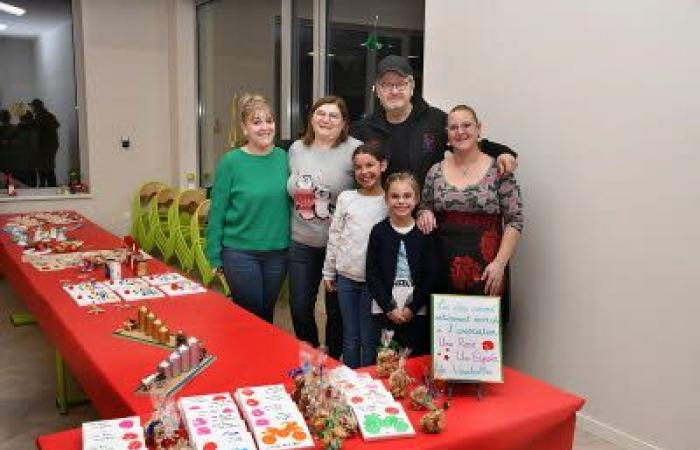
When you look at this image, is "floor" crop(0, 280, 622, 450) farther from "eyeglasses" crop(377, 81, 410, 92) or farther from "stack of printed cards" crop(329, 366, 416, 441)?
"eyeglasses" crop(377, 81, 410, 92)

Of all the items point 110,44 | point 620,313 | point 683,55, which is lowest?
point 620,313

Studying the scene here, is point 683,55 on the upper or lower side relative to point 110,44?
lower

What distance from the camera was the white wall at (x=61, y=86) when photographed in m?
6.70

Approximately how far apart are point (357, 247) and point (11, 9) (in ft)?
18.5

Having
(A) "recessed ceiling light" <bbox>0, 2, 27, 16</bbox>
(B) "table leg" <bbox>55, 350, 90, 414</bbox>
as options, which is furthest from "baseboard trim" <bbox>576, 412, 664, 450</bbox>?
(A) "recessed ceiling light" <bbox>0, 2, 27, 16</bbox>

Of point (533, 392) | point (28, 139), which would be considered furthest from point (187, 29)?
point (533, 392)

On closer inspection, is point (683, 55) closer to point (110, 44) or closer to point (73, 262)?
point (73, 262)

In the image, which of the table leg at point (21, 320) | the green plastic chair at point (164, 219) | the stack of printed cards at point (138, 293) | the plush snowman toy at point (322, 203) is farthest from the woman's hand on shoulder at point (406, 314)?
the green plastic chair at point (164, 219)

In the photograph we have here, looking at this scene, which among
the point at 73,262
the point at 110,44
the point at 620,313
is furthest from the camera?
the point at 110,44

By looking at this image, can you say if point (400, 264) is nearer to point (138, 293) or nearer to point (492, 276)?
point (492, 276)

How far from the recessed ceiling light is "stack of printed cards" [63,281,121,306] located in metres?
4.69

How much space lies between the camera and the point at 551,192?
117 inches

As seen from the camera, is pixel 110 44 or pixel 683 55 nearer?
pixel 683 55

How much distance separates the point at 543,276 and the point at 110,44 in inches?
205
